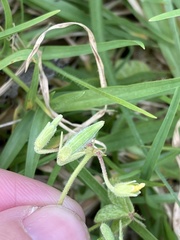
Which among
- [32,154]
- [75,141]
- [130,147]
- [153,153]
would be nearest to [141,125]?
[130,147]

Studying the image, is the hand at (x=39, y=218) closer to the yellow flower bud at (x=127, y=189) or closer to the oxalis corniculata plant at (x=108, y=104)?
the oxalis corniculata plant at (x=108, y=104)

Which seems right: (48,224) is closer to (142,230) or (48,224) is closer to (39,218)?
(39,218)

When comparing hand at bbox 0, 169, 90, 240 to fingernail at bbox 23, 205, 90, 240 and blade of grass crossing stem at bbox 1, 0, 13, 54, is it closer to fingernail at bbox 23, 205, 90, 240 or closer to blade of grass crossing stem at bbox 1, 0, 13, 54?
fingernail at bbox 23, 205, 90, 240

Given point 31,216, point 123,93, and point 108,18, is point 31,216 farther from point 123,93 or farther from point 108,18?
point 108,18

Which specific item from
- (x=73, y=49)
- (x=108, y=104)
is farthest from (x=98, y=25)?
(x=108, y=104)

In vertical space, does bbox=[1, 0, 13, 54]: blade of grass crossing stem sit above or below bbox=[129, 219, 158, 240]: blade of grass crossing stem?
above

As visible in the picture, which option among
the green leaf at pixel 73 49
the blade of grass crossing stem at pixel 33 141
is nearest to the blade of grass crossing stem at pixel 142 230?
the blade of grass crossing stem at pixel 33 141

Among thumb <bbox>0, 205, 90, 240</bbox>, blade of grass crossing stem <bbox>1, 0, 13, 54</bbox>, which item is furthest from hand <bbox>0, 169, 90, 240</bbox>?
blade of grass crossing stem <bbox>1, 0, 13, 54</bbox>
